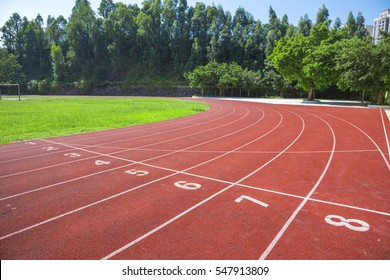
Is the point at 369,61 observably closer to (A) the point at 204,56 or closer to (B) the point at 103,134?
(B) the point at 103,134

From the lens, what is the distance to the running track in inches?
153

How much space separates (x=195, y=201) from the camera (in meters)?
5.43

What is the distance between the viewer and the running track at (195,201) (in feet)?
12.8

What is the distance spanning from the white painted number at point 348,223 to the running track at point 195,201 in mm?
28

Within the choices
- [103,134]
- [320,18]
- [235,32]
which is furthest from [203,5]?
[103,134]

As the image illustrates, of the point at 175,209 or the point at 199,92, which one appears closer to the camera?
the point at 175,209

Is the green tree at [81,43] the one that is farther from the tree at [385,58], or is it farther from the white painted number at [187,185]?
the white painted number at [187,185]

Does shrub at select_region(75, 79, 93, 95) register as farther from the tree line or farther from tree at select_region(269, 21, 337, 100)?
tree at select_region(269, 21, 337, 100)

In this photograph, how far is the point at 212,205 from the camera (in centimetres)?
526

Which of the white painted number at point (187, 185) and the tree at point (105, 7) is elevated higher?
the tree at point (105, 7)

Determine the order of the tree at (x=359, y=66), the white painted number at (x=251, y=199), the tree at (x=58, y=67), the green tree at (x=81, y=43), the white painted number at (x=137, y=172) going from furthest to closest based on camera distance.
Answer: the green tree at (x=81, y=43), the tree at (x=58, y=67), the tree at (x=359, y=66), the white painted number at (x=137, y=172), the white painted number at (x=251, y=199)

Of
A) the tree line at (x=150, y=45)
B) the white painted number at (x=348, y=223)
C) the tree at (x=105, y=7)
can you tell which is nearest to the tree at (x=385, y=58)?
the white painted number at (x=348, y=223)

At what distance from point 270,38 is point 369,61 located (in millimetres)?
38218

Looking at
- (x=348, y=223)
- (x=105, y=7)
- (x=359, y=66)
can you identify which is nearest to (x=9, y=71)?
(x=105, y=7)
